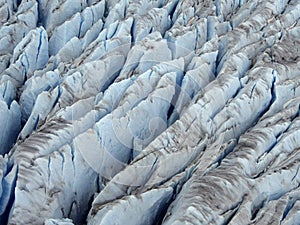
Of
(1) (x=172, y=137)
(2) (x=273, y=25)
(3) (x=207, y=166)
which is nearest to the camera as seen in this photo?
(3) (x=207, y=166)

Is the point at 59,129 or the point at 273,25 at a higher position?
the point at 273,25

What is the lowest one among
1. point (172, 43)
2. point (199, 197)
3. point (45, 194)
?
point (45, 194)

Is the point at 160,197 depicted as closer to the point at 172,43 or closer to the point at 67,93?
the point at 67,93

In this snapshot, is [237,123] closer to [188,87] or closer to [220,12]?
[188,87]

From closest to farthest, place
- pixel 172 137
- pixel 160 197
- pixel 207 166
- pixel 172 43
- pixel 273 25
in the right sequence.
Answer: pixel 160 197, pixel 207 166, pixel 172 137, pixel 172 43, pixel 273 25

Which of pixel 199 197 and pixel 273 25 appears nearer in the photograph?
pixel 199 197

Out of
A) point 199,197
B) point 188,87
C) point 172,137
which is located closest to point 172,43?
point 188,87

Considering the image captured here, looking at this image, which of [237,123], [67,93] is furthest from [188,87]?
[67,93]
